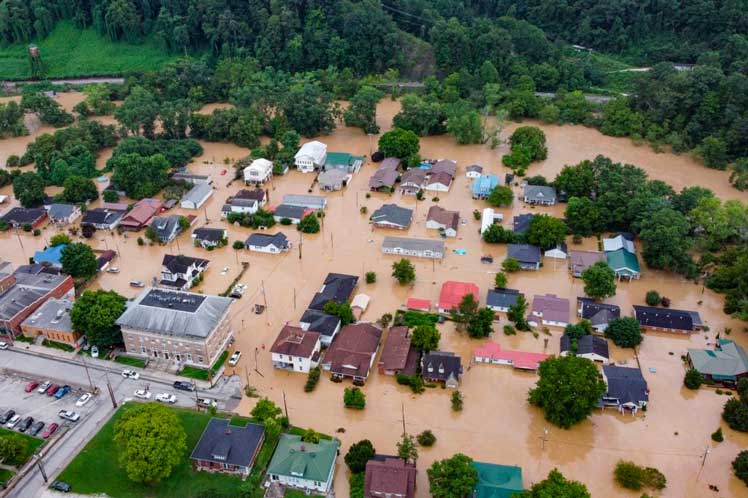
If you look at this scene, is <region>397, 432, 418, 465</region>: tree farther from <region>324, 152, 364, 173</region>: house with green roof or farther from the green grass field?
the green grass field

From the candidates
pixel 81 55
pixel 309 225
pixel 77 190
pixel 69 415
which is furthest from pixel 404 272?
pixel 81 55

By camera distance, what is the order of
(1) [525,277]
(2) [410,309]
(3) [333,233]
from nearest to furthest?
(2) [410,309] < (1) [525,277] < (3) [333,233]

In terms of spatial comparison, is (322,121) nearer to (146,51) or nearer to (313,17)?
(313,17)

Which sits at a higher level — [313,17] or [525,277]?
[313,17]

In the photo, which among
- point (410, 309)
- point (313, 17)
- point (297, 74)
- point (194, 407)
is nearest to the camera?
point (194, 407)

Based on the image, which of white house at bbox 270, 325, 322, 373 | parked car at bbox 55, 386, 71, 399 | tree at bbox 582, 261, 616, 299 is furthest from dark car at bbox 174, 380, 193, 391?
tree at bbox 582, 261, 616, 299

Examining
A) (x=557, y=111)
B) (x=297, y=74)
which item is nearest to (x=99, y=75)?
(x=297, y=74)

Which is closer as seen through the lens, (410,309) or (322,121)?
(410,309)
